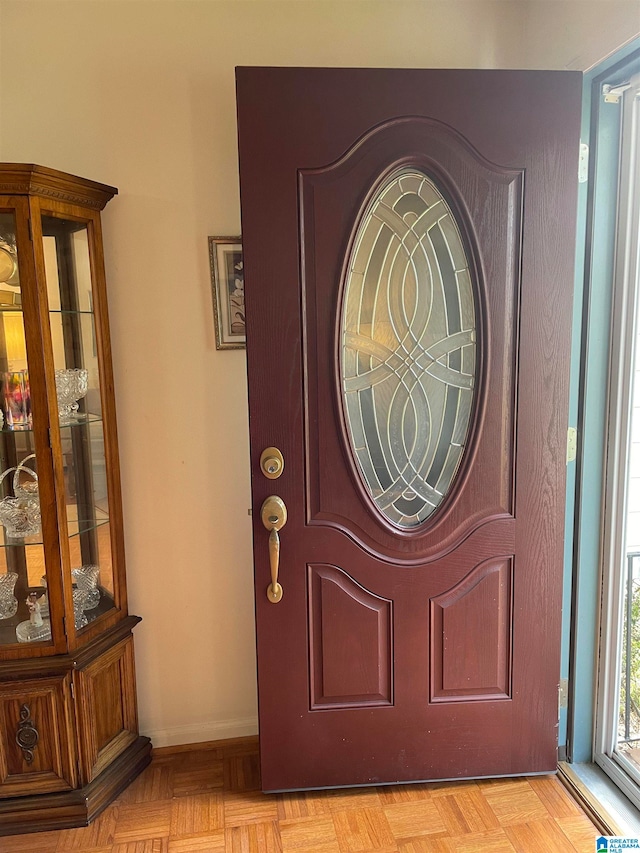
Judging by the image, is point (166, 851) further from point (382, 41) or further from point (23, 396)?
point (382, 41)

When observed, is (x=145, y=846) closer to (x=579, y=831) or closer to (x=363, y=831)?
(x=363, y=831)

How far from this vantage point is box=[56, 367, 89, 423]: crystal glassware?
194 cm

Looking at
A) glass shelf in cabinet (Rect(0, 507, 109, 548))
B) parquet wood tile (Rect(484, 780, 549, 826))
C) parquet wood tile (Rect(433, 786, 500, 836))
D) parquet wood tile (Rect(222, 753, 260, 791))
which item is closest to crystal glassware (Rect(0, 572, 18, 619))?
glass shelf in cabinet (Rect(0, 507, 109, 548))

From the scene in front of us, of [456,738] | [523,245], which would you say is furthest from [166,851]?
[523,245]

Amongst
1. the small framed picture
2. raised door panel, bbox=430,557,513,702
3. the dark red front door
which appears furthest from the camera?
the small framed picture

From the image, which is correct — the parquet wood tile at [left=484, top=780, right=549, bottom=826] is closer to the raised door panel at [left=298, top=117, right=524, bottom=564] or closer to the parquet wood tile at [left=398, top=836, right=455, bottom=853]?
the parquet wood tile at [left=398, top=836, right=455, bottom=853]

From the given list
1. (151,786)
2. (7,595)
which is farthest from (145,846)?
(7,595)

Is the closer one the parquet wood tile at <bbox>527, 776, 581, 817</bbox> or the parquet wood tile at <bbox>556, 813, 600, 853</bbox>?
the parquet wood tile at <bbox>556, 813, 600, 853</bbox>

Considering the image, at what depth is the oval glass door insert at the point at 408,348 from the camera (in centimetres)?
188

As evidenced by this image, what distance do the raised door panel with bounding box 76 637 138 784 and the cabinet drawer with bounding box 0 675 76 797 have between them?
0.05m

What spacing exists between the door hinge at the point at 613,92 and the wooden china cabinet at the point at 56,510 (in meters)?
1.47

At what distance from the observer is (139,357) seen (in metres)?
2.15

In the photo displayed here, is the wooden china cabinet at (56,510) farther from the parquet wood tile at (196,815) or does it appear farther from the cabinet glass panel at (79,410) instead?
the parquet wood tile at (196,815)

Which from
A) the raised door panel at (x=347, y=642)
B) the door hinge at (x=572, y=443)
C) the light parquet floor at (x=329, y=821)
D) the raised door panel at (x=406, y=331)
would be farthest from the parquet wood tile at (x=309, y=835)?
the door hinge at (x=572, y=443)
